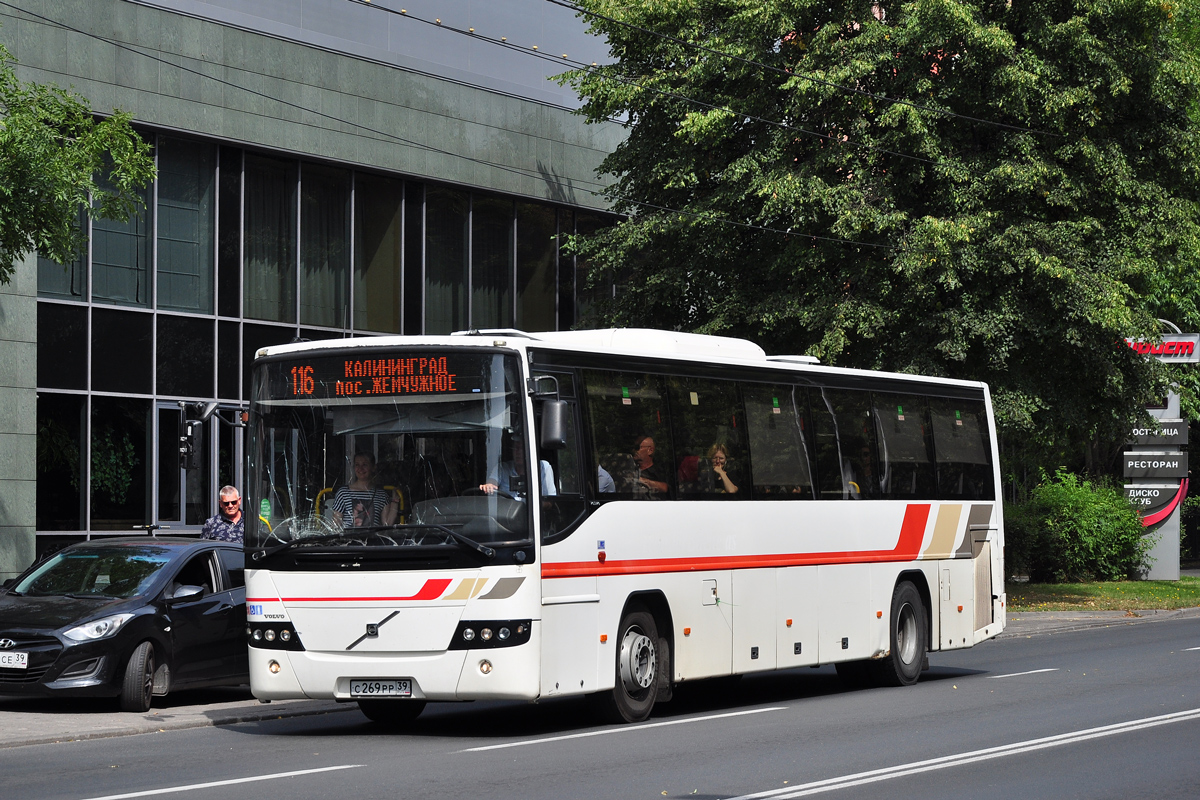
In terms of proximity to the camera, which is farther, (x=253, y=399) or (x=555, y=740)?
(x=253, y=399)

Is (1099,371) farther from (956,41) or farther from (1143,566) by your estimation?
(1143,566)

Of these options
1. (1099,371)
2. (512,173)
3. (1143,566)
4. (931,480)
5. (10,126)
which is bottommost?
(1143,566)

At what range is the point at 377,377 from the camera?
1198 cm

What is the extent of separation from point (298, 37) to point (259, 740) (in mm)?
17339

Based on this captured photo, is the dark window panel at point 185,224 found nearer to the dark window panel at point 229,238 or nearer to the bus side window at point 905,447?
the dark window panel at point 229,238

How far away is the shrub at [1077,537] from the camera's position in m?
36.9

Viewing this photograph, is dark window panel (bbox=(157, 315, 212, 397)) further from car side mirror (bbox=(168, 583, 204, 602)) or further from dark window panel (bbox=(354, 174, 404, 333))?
car side mirror (bbox=(168, 583, 204, 602))

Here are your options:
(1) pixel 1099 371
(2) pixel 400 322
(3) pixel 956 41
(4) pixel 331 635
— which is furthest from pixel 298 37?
(4) pixel 331 635

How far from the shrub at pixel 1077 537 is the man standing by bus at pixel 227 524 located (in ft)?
75.9

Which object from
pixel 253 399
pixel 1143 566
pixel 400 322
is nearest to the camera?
pixel 253 399

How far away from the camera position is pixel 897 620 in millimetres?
16312

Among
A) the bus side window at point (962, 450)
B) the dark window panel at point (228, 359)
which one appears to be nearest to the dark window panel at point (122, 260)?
the dark window panel at point (228, 359)

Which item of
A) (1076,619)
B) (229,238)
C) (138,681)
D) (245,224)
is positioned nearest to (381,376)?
(138,681)

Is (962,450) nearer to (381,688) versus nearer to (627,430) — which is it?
(627,430)
